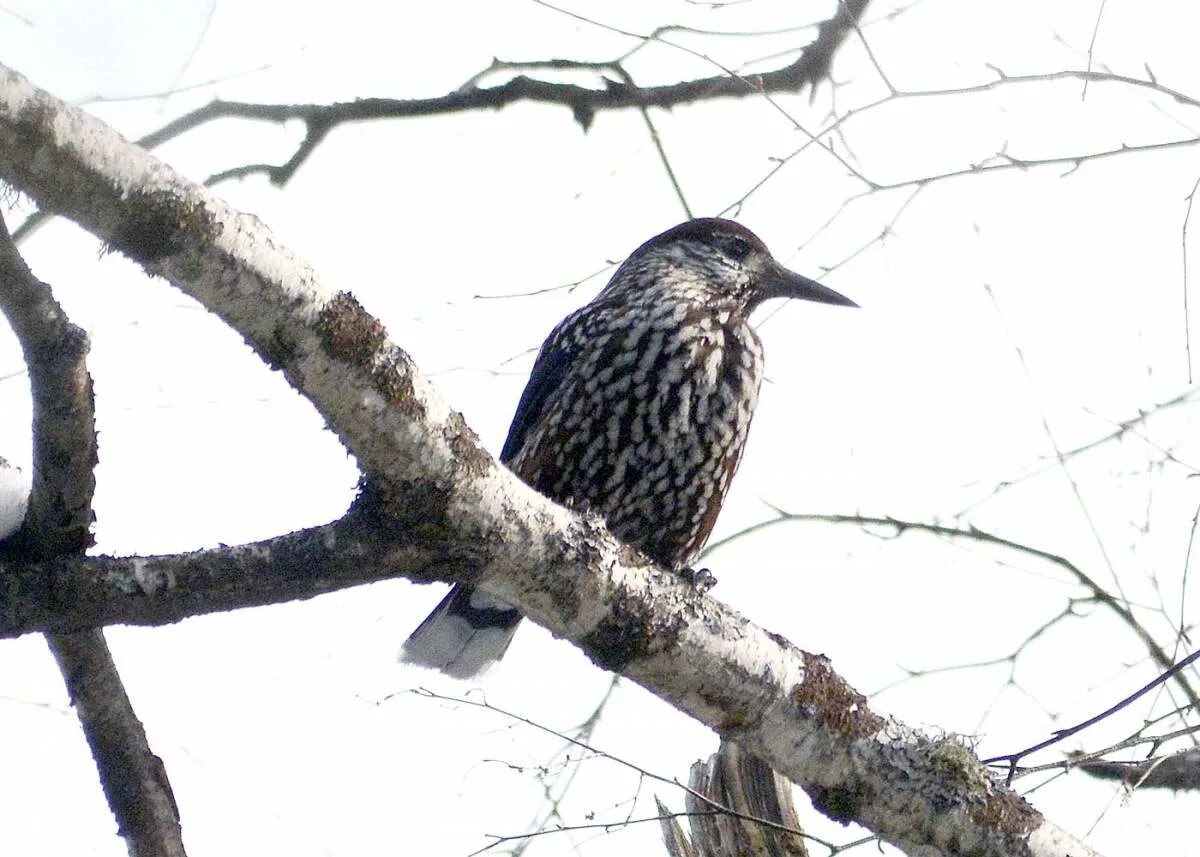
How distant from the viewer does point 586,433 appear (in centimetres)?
330

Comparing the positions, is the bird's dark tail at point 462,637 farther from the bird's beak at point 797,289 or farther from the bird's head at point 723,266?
the bird's beak at point 797,289

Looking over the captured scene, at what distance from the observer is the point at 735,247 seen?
3938mm

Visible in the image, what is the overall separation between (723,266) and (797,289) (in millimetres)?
228

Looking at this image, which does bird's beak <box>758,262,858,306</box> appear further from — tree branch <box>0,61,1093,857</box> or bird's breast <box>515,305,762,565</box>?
tree branch <box>0,61,1093,857</box>

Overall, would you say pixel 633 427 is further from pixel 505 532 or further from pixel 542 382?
pixel 505 532

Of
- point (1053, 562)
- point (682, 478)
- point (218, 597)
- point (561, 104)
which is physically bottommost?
point (218, 597)

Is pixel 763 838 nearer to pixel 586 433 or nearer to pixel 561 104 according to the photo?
pixel 586 433

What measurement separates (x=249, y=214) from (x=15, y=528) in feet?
2.19

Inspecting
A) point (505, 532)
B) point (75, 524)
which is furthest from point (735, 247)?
point (75, 524)

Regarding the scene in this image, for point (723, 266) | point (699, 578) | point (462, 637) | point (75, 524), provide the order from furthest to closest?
point (723, 266), point (462, 637), point (699, 578), point (75, 524)

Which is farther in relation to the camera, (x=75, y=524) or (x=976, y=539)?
(x=976, y=539)

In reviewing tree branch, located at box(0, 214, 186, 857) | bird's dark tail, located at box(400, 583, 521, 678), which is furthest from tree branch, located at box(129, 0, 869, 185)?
tree branch, located at box(0, 214, 186, 857)

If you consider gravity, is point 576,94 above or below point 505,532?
above

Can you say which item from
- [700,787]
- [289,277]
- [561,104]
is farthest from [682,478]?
[289,277]
